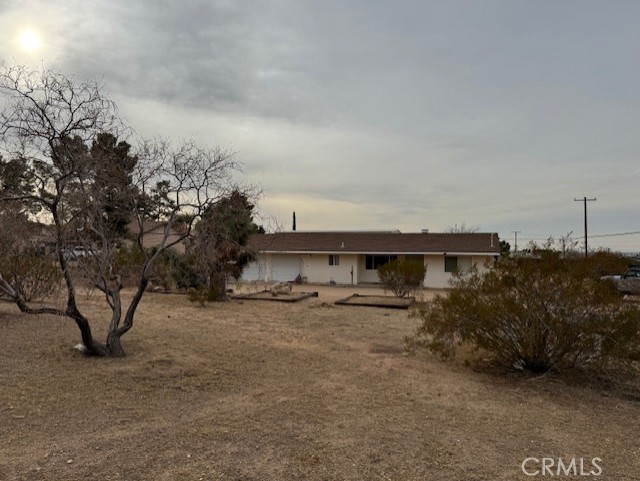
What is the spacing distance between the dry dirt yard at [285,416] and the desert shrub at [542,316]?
441 mm

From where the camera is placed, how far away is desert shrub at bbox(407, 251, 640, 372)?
6844 mm

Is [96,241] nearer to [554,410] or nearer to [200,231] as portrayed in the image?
[200,231]

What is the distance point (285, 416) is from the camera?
5258 mm

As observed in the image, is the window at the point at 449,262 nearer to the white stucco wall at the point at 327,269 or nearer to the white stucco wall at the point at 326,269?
the white stucco wall at the point at 326,269

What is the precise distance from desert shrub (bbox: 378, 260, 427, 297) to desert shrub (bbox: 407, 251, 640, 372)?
43.4ft

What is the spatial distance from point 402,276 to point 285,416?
16.3 meters

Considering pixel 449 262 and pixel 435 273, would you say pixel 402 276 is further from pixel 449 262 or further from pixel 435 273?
pixel 449 262

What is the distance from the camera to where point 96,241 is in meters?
8.55

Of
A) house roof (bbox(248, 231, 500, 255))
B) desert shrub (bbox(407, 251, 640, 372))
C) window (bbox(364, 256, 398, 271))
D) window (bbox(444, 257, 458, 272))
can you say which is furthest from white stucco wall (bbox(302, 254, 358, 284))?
desert shrub (bbox(407, 251, 640, 372))

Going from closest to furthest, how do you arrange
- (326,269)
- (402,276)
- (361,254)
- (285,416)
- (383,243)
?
(285,416)
(402,276)
(361,254)
(383,243)
(326,269)

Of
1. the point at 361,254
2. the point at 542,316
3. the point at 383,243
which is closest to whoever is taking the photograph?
the point at 542,316

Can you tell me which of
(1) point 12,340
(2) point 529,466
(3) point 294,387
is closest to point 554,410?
(2) point 529,466

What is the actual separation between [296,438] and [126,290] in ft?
62.7

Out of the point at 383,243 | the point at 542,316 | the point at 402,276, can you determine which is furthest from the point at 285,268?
→ the point at 542,316
